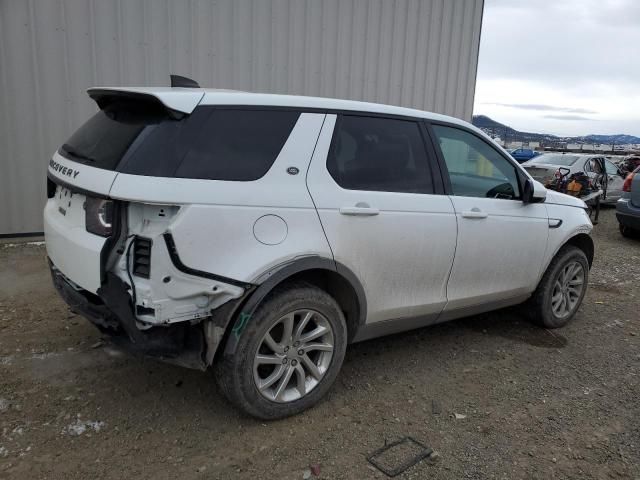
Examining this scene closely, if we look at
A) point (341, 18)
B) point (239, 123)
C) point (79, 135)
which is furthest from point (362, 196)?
point (341, 18)

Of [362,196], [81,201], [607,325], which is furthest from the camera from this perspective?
[607,325]

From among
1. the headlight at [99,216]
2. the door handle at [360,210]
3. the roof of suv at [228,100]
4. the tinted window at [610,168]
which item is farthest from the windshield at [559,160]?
the headlight at [99,216]

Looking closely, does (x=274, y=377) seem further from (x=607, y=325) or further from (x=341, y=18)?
(x=341, y=18)

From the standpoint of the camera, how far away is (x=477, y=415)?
10.3 feet

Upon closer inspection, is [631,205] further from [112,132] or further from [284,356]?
[112,132]

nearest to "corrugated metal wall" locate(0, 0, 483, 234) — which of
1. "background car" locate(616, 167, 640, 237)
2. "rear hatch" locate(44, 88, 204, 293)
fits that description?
"background car" locate(616, 167, 640, 237)

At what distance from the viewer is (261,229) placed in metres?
2.62

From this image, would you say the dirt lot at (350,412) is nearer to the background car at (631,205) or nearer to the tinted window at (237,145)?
the tinted window at (237,145)

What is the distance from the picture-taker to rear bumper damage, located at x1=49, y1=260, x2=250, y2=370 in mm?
2484

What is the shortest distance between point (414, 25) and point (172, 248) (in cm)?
780

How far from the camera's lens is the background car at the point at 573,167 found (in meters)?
12.4

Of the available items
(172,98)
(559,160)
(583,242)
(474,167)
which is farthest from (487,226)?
(559,160)

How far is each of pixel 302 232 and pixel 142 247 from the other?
2.69 ft

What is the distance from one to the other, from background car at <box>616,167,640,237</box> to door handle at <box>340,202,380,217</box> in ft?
25.1
